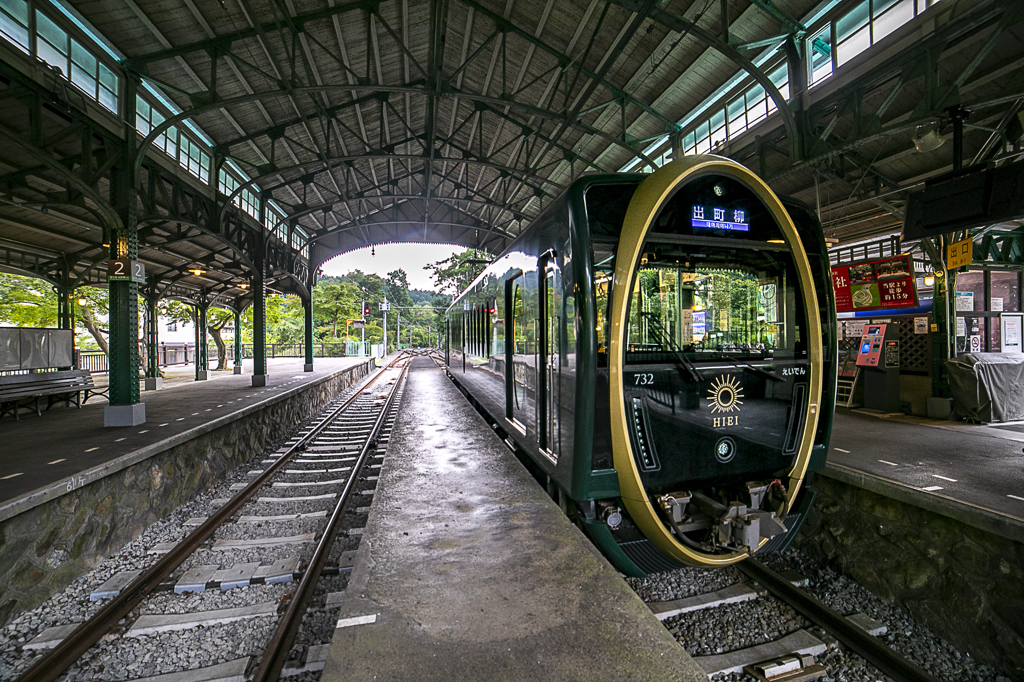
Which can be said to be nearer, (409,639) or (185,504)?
(409,639)

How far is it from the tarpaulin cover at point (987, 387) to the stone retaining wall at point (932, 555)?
187 inches

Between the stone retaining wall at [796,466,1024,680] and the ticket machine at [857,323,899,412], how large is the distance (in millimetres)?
5312

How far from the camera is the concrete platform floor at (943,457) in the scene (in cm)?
390

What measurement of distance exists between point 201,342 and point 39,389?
1048cm

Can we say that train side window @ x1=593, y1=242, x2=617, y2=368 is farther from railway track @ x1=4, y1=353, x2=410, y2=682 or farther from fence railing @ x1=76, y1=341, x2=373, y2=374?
fence railing @ x1=76, y1=341, x2=373, y2=374

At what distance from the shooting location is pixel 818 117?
6707mm

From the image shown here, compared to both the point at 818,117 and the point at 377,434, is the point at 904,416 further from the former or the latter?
the point at 377,434

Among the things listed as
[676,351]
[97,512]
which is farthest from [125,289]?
[676,351]

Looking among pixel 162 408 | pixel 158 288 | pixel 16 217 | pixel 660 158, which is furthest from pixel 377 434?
pixel 158 288

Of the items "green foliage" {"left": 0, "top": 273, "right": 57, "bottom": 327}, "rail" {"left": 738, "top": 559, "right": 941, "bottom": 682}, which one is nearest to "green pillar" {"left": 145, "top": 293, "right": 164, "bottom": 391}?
"green foliage" {"left": 0, "top": 273, "right": 57, "bottom": 327}

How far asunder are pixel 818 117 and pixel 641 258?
5.91 m

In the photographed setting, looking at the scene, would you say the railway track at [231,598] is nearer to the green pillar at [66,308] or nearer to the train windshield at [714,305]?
the train windshield at [714,305]

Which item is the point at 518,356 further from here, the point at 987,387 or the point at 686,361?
the point at 987,387

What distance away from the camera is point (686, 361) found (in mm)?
3141
